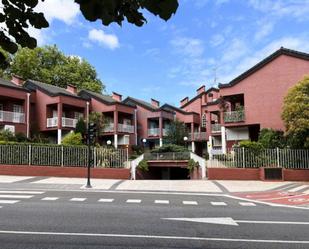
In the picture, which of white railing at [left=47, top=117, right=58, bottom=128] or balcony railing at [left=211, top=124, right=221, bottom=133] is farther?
balcony railing at [left=211, top=124, right=221, bottom=133]

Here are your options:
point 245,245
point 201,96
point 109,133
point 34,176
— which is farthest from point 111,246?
point 201,96

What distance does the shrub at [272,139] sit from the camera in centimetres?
3030

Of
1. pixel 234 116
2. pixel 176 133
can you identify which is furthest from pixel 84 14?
pixel 176 133

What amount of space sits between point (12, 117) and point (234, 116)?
19.6m

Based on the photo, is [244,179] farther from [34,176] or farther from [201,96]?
[201,96]

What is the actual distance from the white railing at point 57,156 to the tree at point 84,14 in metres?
24.5

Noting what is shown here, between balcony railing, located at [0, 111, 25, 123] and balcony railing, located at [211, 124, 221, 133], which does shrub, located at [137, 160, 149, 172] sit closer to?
balcony railing, located at [0, 111, 25, 123]

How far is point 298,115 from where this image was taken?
2622 cm

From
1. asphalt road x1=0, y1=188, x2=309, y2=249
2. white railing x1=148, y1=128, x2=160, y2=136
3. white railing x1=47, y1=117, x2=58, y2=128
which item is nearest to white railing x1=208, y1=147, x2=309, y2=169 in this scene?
asphalt road x1=0, y1=188, x2=309, y2=249

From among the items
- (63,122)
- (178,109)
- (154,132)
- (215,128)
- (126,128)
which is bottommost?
(154,132)

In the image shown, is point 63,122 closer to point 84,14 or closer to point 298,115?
point 298,115

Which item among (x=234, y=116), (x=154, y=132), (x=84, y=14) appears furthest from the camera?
(x=154, y=132)

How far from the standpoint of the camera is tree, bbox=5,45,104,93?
54.7 meters

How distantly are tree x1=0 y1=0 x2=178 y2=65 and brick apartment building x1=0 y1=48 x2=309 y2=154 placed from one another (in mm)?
31507
